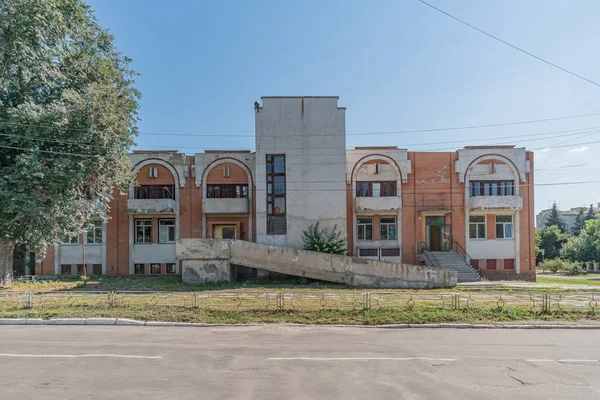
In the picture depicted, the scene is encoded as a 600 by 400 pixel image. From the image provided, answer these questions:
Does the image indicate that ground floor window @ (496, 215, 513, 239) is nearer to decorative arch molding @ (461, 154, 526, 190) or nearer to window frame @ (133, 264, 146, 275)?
decorative arch molding @ (461, 154, 526, 190)

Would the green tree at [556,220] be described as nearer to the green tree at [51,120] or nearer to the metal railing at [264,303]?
the metal railing at [264,303]

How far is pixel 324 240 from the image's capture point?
2520 centimetres

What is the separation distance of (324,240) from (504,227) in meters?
15.5

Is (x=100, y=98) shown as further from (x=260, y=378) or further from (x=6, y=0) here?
(x=260, y=378)

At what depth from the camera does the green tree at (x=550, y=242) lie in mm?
58781

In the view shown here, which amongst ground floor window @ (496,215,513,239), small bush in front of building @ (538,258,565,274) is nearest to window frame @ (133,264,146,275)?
ground floor window @ (496,215,513,239)

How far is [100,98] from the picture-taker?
20.1 metres

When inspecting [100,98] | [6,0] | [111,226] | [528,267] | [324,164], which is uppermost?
[6,0]

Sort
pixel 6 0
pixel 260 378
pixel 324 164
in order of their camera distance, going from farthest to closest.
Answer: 1. pixel 324 164
2. pixel 6 0
3. pixel 260 378

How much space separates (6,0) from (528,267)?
3831 cm

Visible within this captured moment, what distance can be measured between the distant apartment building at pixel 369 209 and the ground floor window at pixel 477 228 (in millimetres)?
77

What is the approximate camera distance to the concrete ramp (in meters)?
21.3

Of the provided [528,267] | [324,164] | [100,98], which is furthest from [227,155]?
[528,267]

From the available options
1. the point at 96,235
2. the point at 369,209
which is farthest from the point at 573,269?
the point at 96,235
